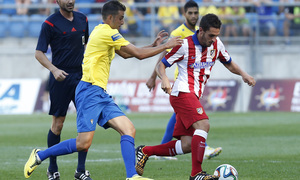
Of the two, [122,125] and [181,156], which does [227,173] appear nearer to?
[122,125]

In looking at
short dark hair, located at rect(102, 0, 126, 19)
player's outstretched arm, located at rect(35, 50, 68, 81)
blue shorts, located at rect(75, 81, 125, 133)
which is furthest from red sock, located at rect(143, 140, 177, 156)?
short dark hair, located at rect(102, 0, 126, 19)

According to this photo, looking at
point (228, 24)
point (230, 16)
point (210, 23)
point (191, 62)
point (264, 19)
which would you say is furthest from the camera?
point (264, 19)

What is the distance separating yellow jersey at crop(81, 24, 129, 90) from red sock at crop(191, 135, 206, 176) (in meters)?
1.18

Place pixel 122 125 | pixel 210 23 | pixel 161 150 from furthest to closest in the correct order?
pixel 161 150
pixel 210 23
pixel 122 125

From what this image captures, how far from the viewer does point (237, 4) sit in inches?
863

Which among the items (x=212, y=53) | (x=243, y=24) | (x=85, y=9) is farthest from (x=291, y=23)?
(x=212, y=53)

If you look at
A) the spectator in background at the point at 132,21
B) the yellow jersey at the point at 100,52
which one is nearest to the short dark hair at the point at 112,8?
the yellow jersey at the point at 100,52

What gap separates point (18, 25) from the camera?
899 inches

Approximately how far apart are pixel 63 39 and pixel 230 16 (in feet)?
47.6

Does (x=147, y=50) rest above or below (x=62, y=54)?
above

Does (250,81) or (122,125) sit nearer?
(122,125)

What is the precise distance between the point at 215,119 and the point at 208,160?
7.84 metres

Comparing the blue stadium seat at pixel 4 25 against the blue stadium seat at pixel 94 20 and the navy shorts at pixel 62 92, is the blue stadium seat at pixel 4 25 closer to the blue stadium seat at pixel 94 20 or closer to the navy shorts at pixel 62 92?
the blue stadium seat at pixel 94 20

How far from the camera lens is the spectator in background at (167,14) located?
852 inches
